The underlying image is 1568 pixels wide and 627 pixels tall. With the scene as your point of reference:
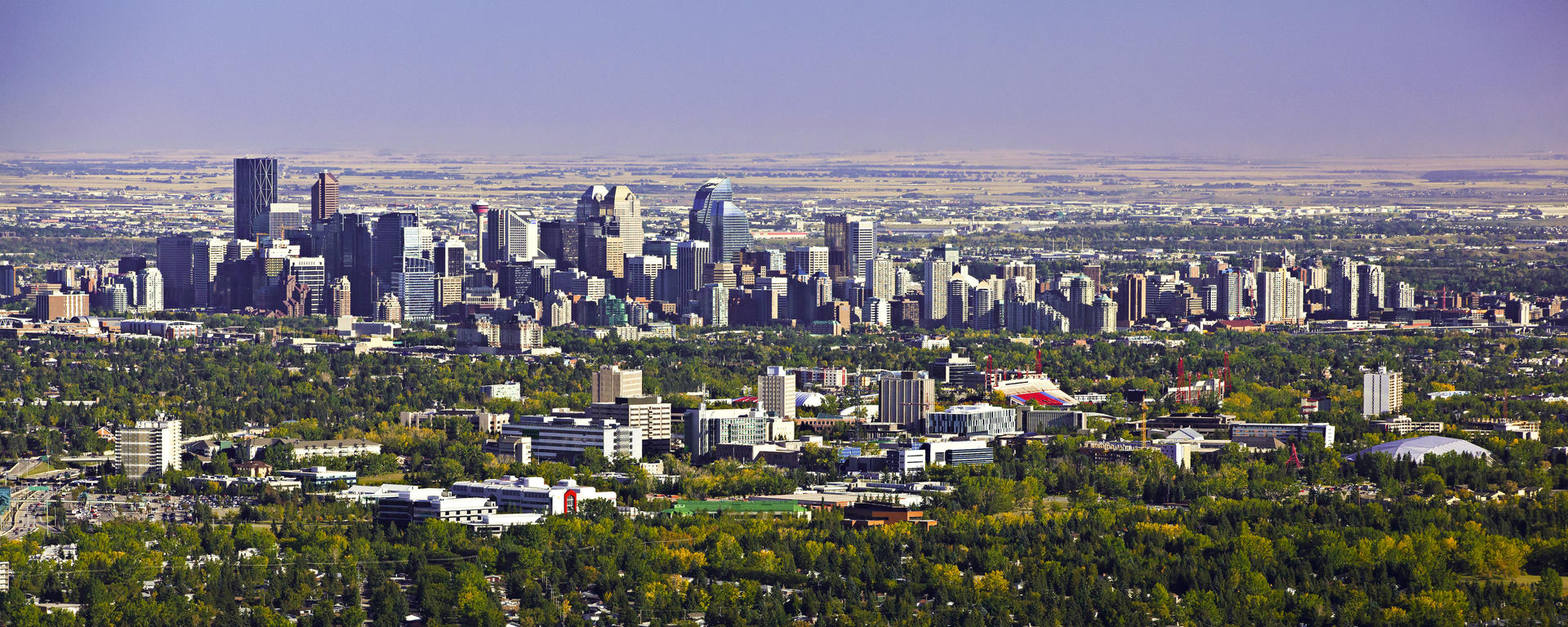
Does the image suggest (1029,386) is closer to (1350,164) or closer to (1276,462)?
(1276,462)

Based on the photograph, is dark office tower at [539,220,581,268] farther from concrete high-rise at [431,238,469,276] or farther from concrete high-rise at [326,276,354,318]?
concrete high-rise at [326,276,354,318]

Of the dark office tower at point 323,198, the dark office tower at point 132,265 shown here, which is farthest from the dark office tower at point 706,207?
the dark office tower at point 132,265

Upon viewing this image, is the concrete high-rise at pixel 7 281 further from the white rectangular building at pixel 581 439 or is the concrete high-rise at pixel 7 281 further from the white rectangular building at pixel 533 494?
the white rectangular building at pixel 533 494

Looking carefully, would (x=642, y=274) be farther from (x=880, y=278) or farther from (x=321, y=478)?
(x=321, y=478)

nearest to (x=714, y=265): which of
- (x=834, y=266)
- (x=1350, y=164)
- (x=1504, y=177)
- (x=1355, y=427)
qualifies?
→ (x=834, y=266)

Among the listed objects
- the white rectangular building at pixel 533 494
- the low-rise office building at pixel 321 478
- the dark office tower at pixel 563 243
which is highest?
the dark office tower at pixel 563 243

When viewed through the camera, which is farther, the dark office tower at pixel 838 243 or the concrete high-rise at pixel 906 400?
the dark office tower at pixel 838 243
